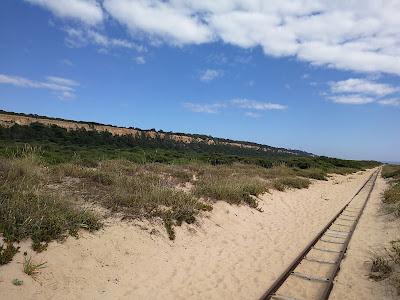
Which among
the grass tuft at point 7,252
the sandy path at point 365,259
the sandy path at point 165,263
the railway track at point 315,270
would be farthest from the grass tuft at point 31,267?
the sandy path at point 365,259

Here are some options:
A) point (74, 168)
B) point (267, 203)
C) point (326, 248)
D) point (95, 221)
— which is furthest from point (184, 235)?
point (267, 203)

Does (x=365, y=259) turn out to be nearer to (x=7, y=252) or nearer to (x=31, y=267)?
(x=31, y=267)

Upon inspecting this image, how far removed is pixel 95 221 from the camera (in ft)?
28.6

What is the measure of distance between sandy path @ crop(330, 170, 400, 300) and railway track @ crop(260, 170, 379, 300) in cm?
18

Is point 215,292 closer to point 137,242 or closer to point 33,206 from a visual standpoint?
point 137,242

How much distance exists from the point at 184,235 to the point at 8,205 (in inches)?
172

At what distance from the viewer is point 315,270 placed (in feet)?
28.1

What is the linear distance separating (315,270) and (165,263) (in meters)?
3.28

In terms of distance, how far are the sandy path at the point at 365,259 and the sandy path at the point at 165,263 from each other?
1314mm

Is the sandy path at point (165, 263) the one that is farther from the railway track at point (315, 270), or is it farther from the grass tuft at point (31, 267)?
the railway track at point (315, 270)

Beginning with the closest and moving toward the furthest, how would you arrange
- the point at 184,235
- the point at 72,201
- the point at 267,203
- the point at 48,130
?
the point at 72,201 < the point at 184,235 < the point at 267,203 < the point at 48,130

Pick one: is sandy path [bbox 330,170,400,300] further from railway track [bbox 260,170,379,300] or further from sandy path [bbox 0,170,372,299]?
sandy path [bbox 0,170,372,299]

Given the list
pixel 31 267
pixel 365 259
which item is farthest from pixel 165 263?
pixel 365 259

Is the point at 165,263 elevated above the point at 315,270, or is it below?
below
